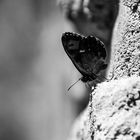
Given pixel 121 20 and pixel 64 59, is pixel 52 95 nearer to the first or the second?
pixel 64 59

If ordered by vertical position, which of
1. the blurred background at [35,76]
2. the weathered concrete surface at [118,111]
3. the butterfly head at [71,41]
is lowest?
the blurred background at [35,76]

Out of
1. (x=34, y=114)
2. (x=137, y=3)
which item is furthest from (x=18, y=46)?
(x=137, y=3)

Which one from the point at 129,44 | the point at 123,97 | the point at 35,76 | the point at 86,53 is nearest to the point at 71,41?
the point at 86,53

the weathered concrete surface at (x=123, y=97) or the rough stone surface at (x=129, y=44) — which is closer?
the weathered concrete surface at (x=123, y=97)

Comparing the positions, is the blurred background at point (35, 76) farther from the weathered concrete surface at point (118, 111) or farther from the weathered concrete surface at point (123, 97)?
the weathered concrete surface at point (118, 111)

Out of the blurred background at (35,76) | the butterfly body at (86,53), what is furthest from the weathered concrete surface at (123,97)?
the blurred background at (35,76)

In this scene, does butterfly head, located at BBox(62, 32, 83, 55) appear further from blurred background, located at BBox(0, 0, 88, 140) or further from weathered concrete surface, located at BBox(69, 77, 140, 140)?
blurred background, located at BBox(0, 0, 88, 140)

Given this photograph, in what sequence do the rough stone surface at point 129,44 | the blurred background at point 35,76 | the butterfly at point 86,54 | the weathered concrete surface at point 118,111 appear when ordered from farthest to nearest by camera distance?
the blurred background at point 35,76
the butterfly at point 86,54
the rough stone surface at point 129,44
the weathered concrete surface at point 118,111

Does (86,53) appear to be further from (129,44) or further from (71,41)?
(129,44)

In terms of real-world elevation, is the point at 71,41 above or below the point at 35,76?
above
